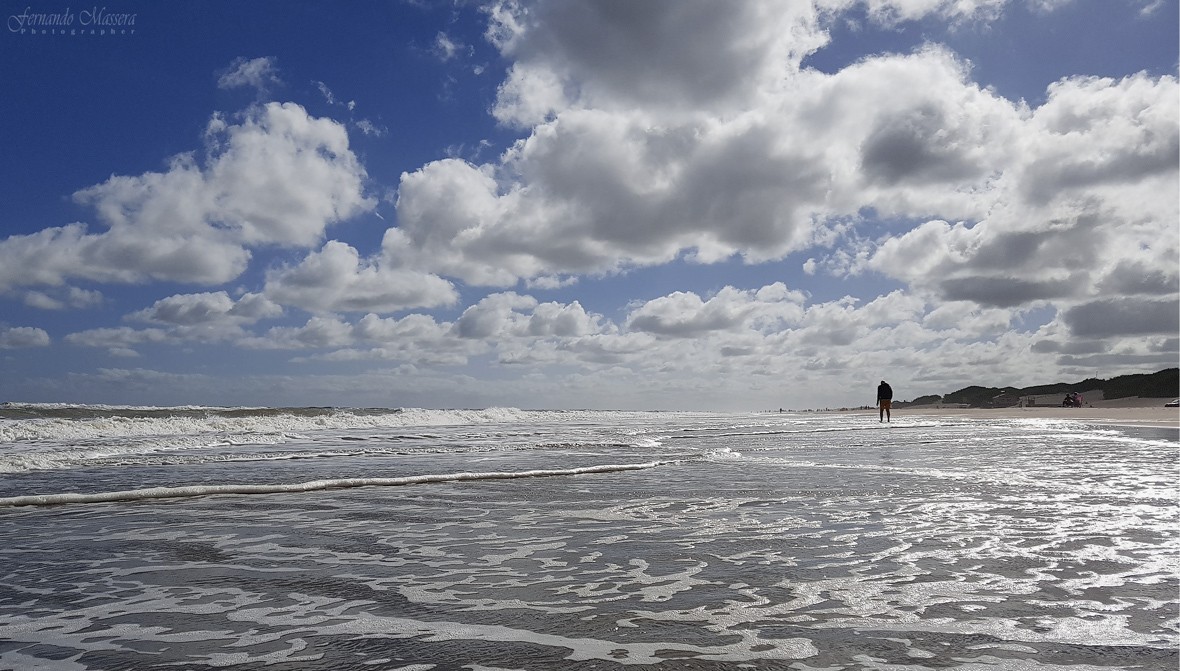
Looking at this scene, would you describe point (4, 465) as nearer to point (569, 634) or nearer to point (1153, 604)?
point (569, 634)

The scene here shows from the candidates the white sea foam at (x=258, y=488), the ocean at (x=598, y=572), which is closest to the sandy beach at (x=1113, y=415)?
the ocean at (x=598, y=572)

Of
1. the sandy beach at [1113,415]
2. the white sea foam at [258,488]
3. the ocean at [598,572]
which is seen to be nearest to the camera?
the ocean at [598,572]

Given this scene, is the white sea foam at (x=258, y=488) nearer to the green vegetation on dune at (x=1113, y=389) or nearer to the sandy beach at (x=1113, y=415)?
the sandy beach at (x=1113, y=415)

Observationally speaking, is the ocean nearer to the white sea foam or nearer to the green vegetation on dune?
the white sea foam

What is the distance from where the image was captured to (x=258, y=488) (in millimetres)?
10633

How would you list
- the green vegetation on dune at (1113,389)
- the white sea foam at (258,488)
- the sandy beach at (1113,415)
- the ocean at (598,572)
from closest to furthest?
the ocean at (598,572)
the white sea foam at (258,488)
the sandy beach at (1113,415)
the green vegetation on dune at (1113,389)

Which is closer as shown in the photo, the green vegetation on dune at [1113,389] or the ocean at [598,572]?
the ocean at [598,572]

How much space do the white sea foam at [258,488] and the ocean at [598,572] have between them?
5 centimetres

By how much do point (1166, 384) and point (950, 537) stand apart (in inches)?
4283

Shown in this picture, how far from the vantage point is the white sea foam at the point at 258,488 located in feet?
31.7

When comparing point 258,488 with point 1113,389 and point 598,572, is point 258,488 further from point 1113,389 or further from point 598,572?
point 1113,389

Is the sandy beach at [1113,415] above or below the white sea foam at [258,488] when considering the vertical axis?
below

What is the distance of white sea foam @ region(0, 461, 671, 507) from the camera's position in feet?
31.7

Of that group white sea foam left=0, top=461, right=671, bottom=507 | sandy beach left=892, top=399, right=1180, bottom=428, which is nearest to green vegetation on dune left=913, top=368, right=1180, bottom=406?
sandy beach left=892, top=399, right=1180, bottom=428
